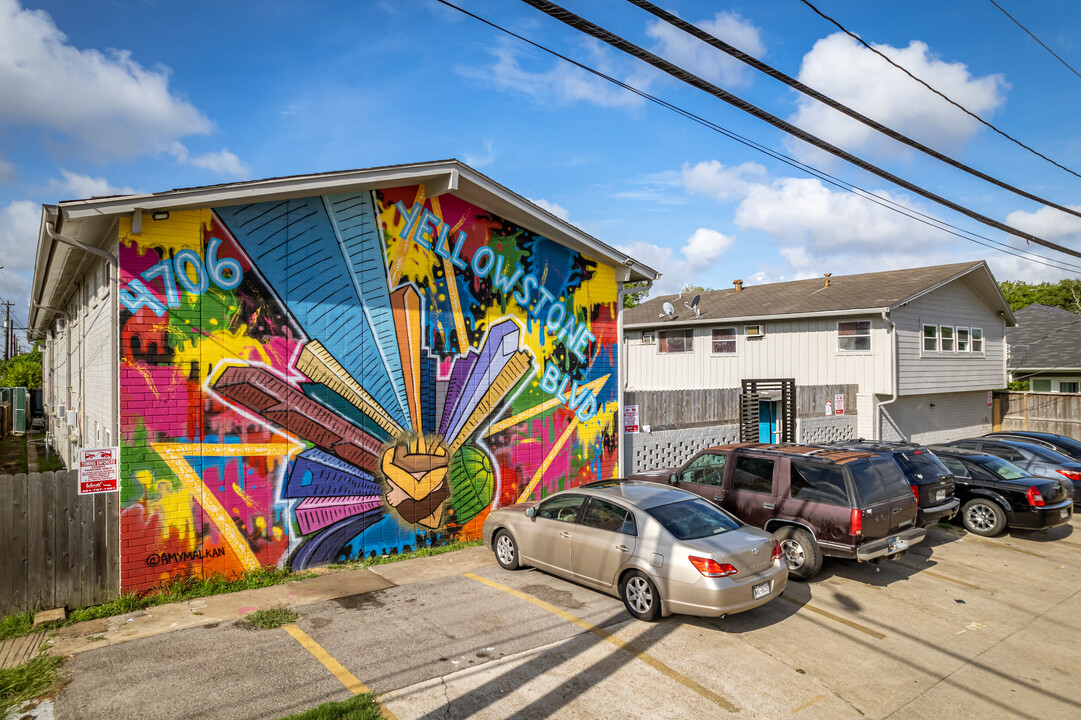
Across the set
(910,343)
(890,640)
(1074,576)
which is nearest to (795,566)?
(890,640)

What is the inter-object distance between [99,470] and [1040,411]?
31.8 meters

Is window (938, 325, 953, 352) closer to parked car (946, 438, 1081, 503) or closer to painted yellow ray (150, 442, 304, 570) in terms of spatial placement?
parked car (946, 438, 1081, 503)

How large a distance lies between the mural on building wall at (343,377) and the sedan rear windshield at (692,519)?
13.6ft

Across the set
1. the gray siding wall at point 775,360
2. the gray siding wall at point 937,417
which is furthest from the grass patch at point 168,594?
the gray siding wall at point 937,417

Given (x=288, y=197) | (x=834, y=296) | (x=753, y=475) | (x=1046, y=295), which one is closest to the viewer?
(x=288, y=197)

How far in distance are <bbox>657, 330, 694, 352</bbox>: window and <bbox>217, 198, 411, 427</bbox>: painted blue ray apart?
57.3 ft

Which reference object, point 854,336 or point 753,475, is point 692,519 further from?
point 854,336

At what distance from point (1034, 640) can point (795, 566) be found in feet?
8.83

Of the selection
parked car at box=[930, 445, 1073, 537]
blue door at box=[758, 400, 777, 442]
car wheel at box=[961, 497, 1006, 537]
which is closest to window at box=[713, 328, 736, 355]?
blue door at box=[758, 400, 777, 442]

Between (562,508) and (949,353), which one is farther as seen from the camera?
(949,353)

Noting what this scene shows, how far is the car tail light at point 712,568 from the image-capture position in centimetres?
676

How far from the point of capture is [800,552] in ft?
29.0

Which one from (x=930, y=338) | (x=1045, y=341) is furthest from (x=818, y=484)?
(x=1045, y=341)

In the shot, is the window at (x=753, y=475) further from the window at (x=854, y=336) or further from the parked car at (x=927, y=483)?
the window at (x=854, y=336)
